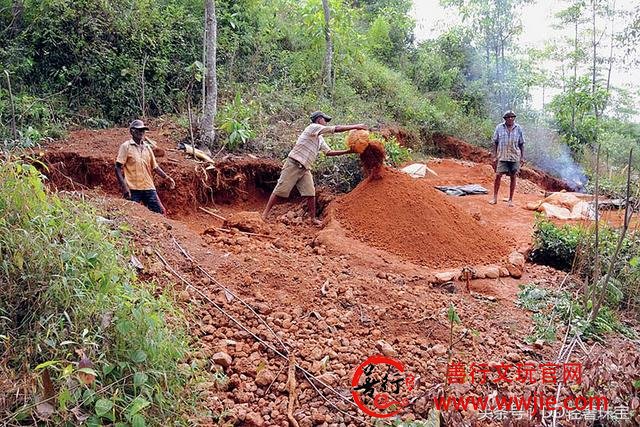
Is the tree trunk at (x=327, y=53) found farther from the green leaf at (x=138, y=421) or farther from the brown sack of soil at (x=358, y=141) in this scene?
the green leaf at (x=138, y=421)

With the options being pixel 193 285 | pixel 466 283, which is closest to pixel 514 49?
pixel 466 283

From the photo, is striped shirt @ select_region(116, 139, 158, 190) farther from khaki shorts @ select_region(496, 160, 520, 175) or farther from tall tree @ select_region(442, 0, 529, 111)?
tall tree @ select_region(442, 0, 529, 111)

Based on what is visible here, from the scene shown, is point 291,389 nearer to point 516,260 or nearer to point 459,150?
point 516,260

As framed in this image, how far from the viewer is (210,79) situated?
686cm

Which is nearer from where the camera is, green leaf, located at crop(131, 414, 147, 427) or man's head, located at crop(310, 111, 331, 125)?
green leaf, located at crop(131, 414, 147, 427)

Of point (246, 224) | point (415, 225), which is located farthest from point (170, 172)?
point (415, 225)

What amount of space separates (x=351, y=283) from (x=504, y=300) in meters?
1.22

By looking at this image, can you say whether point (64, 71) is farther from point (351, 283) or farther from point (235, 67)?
point (351, 283)

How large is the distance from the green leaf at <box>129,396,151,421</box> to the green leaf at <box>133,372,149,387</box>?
3.5 inches

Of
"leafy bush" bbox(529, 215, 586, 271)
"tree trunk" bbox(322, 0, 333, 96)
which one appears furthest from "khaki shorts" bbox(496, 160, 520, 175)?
"tree trunk" bbox(322, 0, 333, 96)

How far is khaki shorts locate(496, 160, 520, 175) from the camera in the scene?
6910 millimetres

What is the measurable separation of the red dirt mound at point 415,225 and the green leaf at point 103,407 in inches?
130

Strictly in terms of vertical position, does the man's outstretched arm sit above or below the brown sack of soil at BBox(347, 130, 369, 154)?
above

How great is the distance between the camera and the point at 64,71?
292 inches
